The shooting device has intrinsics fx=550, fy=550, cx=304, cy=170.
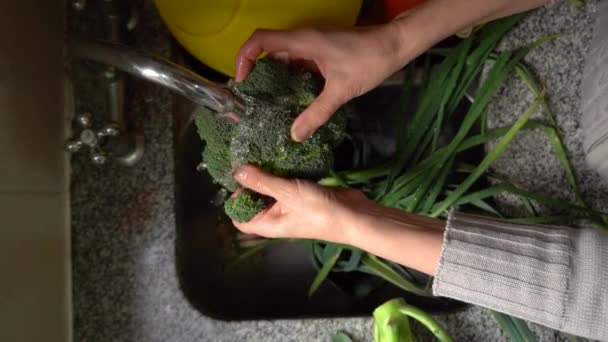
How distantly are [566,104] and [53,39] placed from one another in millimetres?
769

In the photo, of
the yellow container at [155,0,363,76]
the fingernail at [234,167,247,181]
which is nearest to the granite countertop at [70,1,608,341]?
the yellow container at [155,0,363,76]

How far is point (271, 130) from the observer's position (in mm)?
649

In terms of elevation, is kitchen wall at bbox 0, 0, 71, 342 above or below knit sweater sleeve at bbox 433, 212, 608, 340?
above

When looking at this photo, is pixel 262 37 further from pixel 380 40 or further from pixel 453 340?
pixel 453 340

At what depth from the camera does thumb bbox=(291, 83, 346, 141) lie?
642mm

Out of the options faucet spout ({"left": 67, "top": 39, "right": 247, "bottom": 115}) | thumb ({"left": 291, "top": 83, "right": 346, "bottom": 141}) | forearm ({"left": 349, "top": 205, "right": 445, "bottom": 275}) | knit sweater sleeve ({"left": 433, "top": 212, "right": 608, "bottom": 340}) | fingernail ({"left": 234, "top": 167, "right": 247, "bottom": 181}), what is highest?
faucet spout ({"left": 67, "top": 39, "right": 247, "bottom": 115})

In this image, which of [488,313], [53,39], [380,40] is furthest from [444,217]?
[53,39]

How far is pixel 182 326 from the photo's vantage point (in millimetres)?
851

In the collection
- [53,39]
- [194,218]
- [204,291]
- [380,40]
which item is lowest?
[204,291]

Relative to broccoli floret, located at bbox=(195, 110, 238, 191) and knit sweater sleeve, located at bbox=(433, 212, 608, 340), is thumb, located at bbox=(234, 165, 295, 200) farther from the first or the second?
knit sweater sleeve, located at bbox=(433, 212, 608, 340)

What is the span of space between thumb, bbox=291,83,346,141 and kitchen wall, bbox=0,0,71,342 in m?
0.37

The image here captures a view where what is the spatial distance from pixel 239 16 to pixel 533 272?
0.50m

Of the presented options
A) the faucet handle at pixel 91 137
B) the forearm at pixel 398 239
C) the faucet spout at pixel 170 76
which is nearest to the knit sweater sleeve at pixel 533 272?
the forearm at pixel 398 239

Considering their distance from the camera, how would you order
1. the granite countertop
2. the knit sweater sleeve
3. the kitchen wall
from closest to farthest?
the knit sweater sleeve
the kitchen wall
the granite countertop
